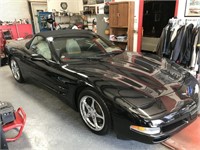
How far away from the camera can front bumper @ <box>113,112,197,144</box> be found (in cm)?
150

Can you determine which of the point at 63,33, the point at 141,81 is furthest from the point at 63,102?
the point at 141,81

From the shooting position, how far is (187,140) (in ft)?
6.39

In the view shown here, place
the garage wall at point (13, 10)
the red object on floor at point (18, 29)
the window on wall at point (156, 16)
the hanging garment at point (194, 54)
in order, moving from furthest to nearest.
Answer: the garage wall at point (13, 10), the red object on floor at point (18, 29), the window on wall at point (156, 16), the hanging garment at point (194, 54)

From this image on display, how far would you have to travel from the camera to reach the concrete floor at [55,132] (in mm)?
1888

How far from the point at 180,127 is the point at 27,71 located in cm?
259

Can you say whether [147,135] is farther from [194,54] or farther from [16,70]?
[16,70]

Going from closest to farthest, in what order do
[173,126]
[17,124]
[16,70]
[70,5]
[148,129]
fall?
1. [148,129]
2. [173,126]
3. [17,124]
4. [16,70]
5. [70,5]

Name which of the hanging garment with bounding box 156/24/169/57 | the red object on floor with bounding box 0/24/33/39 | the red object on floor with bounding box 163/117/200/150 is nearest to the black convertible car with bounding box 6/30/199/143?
the red object on floor with bounding box 163/117/200/150

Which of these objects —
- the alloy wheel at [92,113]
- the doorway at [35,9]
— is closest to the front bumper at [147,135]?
the alloy wheel at [92,113]

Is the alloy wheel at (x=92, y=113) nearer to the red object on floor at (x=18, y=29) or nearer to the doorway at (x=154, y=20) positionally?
the doorway at (x=154, y=20)

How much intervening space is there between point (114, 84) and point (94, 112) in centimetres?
43

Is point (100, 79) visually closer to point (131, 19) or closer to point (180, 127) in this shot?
point (180, 127)

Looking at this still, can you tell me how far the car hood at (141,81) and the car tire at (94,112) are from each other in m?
0.13

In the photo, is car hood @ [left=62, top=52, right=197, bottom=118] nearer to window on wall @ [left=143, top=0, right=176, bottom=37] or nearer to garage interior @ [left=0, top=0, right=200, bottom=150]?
garage interior @ [left=0, top=0, right=200, bottom=150]
